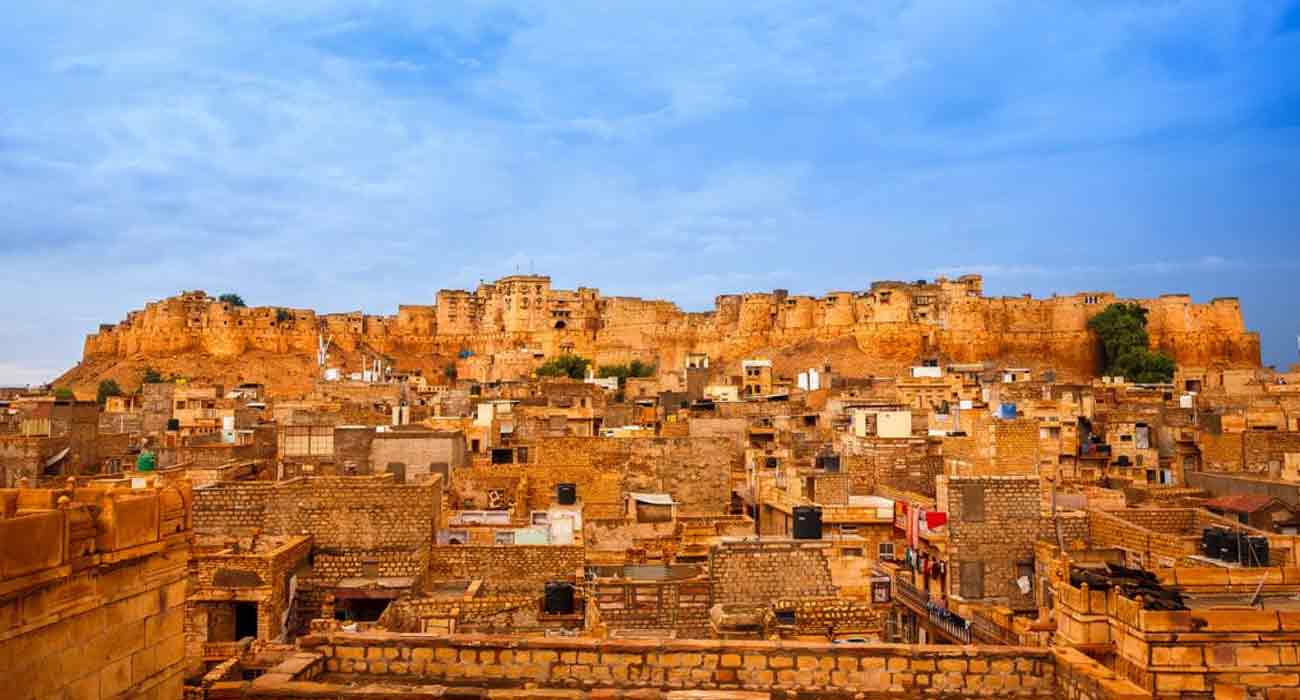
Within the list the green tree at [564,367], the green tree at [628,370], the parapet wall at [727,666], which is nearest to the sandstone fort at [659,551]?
the parapet wall at [727,666]

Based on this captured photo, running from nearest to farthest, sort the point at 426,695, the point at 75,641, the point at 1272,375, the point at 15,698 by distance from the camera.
→ the point at 15,698 < the point at 75,641 < the point at 426,695 < the point at 1272,375

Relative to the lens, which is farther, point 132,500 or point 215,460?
point 215,460

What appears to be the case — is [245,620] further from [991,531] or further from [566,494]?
[991,531]

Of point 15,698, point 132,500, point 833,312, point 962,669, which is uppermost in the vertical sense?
point 833,312

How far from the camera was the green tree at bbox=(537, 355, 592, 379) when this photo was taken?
240 ft

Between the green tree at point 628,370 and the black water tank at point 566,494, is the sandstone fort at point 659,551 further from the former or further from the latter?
the green tree at point 628,370

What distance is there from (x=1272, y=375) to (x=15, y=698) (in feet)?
191

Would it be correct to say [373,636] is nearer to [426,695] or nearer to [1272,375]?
[426,695]

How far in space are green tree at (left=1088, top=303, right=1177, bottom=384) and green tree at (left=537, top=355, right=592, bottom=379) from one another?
120 ft

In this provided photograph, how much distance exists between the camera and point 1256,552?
11266 mm

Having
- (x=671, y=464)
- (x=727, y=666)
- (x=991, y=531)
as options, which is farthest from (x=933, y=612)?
(x=671, y=464)

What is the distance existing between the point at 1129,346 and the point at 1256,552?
2779 inches

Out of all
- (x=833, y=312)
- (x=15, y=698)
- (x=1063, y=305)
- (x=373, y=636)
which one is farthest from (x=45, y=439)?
(x=1063, y=305)

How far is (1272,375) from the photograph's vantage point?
52500 mm
